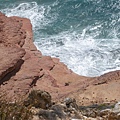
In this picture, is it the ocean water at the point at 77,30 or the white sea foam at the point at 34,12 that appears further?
the white sea foam at the point at 34,12

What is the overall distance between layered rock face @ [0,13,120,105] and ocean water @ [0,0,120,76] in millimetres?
2639

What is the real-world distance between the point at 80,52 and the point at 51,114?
23.8m

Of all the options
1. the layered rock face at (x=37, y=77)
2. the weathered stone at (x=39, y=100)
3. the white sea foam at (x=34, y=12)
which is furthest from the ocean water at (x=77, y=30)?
the weathered stone at (x=39, y=100)

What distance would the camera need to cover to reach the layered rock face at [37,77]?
1822cm

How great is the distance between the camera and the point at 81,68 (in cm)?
2975

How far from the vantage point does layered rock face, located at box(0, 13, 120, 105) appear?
1822 cm

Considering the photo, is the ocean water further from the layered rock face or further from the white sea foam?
the layered rock face

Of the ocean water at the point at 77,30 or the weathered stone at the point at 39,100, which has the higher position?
the weathered stone at the point at 39,100

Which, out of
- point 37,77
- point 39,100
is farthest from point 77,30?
point 39,100

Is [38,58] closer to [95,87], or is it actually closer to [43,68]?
[43,68]

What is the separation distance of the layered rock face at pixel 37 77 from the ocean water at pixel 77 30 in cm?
264

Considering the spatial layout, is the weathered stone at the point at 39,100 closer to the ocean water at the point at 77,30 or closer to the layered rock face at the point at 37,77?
the layered rock face at the point at 37,77

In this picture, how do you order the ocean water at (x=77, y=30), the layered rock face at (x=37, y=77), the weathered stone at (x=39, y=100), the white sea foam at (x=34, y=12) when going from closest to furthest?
the weathered stone at (x=39, y=100), the layered rock face at (x=37, y=77), the ocean water at (x=77, y=30), the white sea foam at (x=34, y=12)

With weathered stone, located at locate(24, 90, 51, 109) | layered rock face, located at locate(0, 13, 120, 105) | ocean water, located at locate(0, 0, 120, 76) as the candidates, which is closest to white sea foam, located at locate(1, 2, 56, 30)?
ocean water, located at locate(0, 0, 120, 76)
